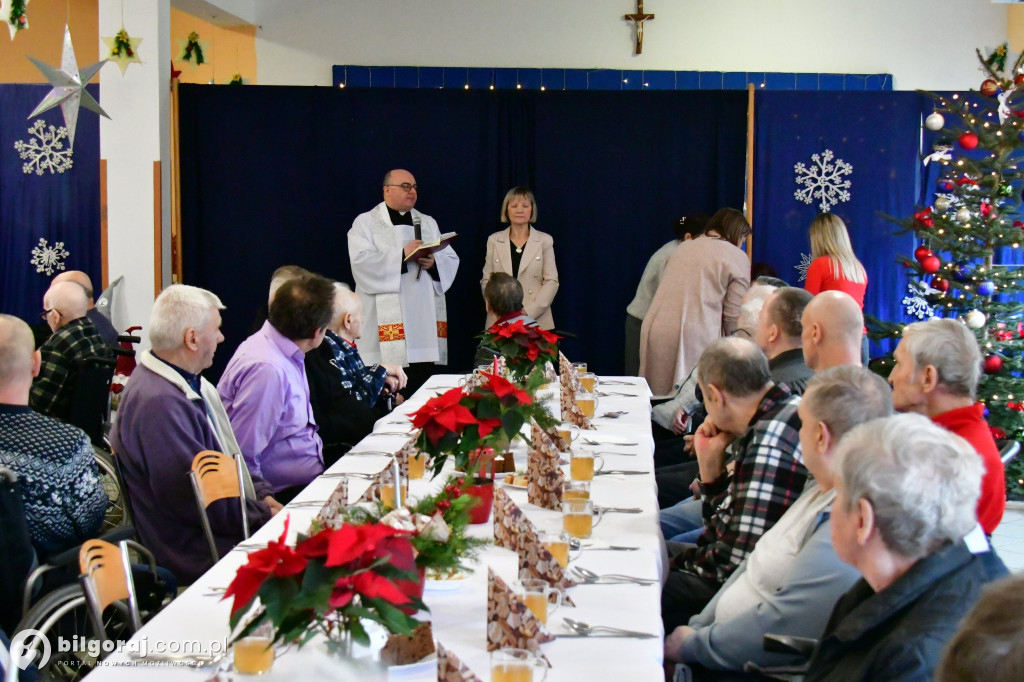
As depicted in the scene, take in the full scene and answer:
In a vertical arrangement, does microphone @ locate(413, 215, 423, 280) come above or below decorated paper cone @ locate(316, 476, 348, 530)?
above

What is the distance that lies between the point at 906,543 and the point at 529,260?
5.44 m

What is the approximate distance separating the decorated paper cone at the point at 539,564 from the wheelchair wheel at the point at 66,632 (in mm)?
833

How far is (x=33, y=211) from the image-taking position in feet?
22.9

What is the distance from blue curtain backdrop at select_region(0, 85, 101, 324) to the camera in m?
6.91

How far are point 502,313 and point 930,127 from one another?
2888 millimetres

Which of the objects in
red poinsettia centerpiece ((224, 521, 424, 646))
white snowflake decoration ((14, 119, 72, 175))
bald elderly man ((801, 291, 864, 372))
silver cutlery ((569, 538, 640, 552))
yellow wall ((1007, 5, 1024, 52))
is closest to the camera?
red poinsettia centerpiece ((224, 521, 424, 646))

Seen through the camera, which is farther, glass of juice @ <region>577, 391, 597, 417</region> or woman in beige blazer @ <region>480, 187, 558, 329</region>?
woman in beige blazer @ <region>480, 187, 558, 329</region>

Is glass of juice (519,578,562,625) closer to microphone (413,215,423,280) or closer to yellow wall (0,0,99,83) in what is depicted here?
microphone (413,215,423,280)

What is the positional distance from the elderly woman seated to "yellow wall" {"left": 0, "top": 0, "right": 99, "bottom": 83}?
865 cm

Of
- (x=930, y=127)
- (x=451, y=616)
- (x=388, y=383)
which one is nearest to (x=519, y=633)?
(x=451, y=616)

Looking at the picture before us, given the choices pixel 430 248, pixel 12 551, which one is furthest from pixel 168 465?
pixel 430 248

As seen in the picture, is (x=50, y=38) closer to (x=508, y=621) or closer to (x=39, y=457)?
(x=39, y=457)

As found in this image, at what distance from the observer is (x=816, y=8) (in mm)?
8820

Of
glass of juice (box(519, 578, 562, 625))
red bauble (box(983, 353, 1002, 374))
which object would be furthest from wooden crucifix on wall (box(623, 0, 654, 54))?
glass of juice (box(519, 578, 562, 625))
